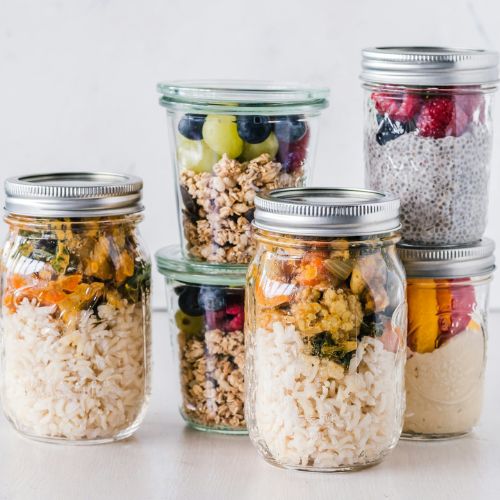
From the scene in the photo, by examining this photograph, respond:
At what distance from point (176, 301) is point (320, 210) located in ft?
0.96

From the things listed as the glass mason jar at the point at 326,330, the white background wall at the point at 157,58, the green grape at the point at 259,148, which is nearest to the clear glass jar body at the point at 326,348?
the glass mason jar at the point at 326,330

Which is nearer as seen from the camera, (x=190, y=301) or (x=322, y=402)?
(x=322, y=402)

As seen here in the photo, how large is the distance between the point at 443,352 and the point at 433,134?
25 cm

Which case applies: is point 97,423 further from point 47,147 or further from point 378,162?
point 47,147

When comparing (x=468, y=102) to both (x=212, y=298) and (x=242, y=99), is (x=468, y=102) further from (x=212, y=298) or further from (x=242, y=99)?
(x=212, y=298)

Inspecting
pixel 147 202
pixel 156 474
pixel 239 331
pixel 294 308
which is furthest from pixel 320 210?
pixel 147 202

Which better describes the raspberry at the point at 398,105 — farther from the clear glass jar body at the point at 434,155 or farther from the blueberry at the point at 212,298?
the blueberry at the point at 212,298

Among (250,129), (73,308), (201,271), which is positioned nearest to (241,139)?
(250,129)

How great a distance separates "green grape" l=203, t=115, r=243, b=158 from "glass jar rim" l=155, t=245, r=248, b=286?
13 cm

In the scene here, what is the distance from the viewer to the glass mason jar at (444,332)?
1234 millimetres

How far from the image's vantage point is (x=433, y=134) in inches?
47.8

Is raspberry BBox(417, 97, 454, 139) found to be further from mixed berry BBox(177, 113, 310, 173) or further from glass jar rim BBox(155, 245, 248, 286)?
glass jar rim BBox(155, 245, 248, 286)

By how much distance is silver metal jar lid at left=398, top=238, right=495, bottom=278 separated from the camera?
48.4 inches

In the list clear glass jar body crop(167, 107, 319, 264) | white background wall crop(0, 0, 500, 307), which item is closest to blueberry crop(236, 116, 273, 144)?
clear glass jar body crop(167, 107, 319, 264)
